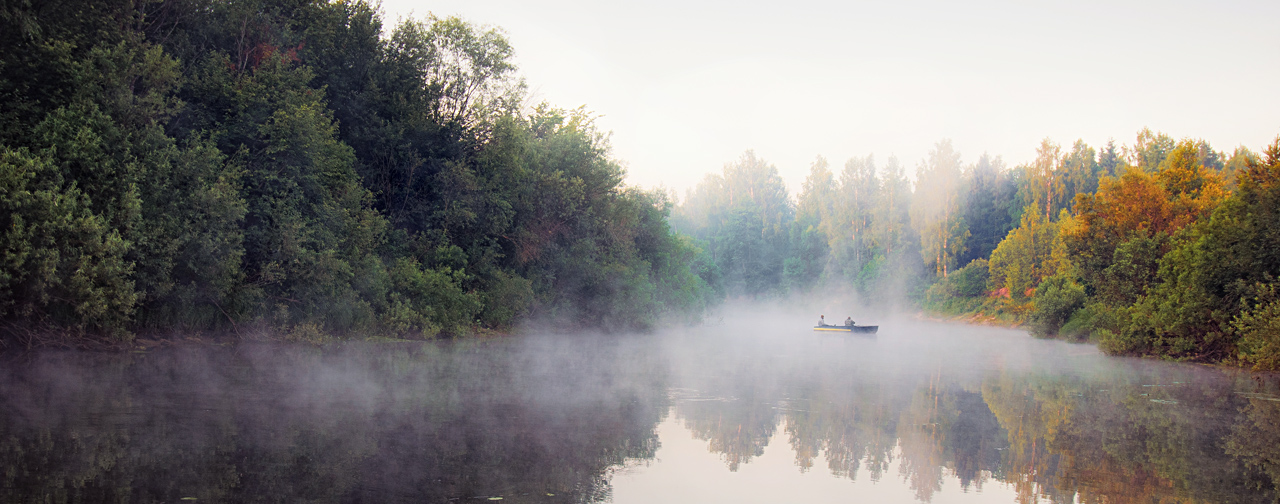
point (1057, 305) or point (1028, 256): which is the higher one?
point (1028, 256)

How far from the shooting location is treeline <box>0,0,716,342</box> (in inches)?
856

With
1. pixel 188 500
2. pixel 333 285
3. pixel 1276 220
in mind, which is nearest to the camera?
pixel 188 500

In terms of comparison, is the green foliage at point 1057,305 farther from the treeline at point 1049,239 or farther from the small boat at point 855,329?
the small boat at point 855,329

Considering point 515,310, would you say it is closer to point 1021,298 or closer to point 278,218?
point 278,218

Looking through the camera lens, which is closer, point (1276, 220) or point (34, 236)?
point (34, 236)

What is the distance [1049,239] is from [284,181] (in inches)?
2663

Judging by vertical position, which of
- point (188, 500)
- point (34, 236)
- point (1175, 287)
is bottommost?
point (188, 500)

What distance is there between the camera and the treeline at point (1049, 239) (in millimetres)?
29234

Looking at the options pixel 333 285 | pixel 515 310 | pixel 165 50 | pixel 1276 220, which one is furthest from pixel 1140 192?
pixel 165 50

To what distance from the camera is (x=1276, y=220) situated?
89.1 feet

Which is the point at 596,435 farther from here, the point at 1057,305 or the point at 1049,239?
the point at 1049,239

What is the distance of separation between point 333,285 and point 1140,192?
38.7 meters

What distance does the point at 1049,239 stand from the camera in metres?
74.3

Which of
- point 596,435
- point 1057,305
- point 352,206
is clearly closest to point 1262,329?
point 596,435
